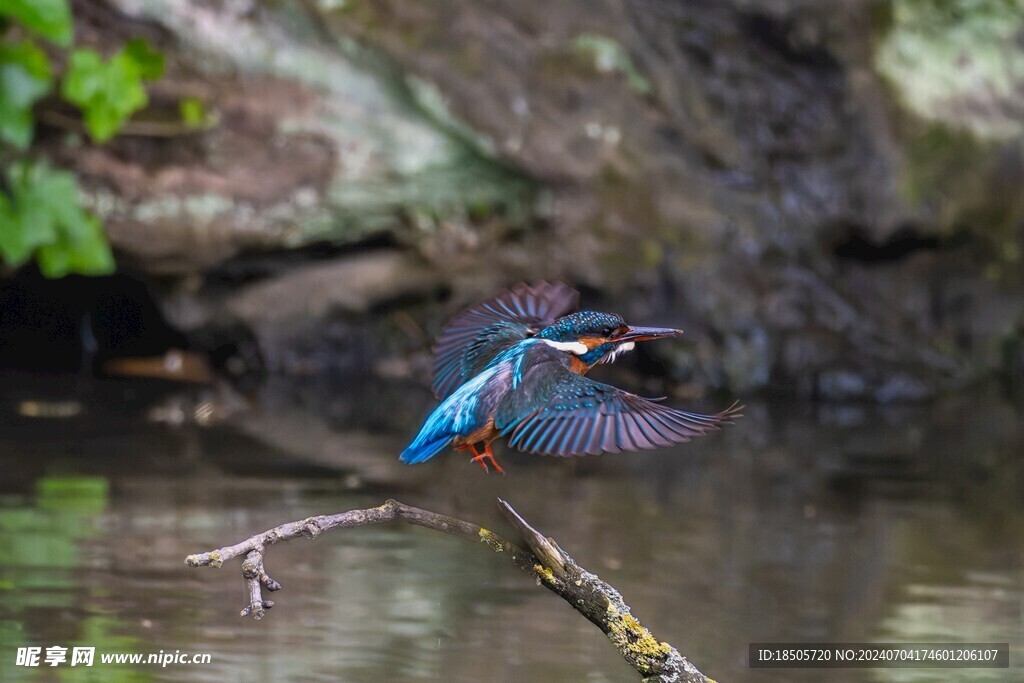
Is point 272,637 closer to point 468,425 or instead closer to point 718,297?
point 468,425

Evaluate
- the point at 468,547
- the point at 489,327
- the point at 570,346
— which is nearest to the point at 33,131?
the point at 468,547

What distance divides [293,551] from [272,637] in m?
0.87

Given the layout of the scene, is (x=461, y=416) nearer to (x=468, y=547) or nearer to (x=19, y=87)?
(x=468, y=547)

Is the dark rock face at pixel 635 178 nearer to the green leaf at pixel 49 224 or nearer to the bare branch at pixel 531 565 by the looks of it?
the green leaf at pixel 49 224

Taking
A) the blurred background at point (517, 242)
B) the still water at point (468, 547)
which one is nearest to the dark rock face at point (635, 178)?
the blurred background at point (517, 242)

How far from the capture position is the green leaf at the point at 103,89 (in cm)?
641

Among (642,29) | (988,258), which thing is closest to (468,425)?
(642,29)

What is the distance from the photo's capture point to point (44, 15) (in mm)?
5980

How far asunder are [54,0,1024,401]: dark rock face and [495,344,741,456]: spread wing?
4966 mm

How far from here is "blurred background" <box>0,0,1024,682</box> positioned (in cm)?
524

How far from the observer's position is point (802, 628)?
3.43m

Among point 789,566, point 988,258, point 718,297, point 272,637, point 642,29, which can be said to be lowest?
point 272,637

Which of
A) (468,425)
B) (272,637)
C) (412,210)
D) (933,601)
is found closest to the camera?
(468,425)

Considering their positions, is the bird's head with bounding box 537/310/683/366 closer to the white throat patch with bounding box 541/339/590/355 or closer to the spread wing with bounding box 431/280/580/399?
the white throat patch with bounding box 541/339/590/355
